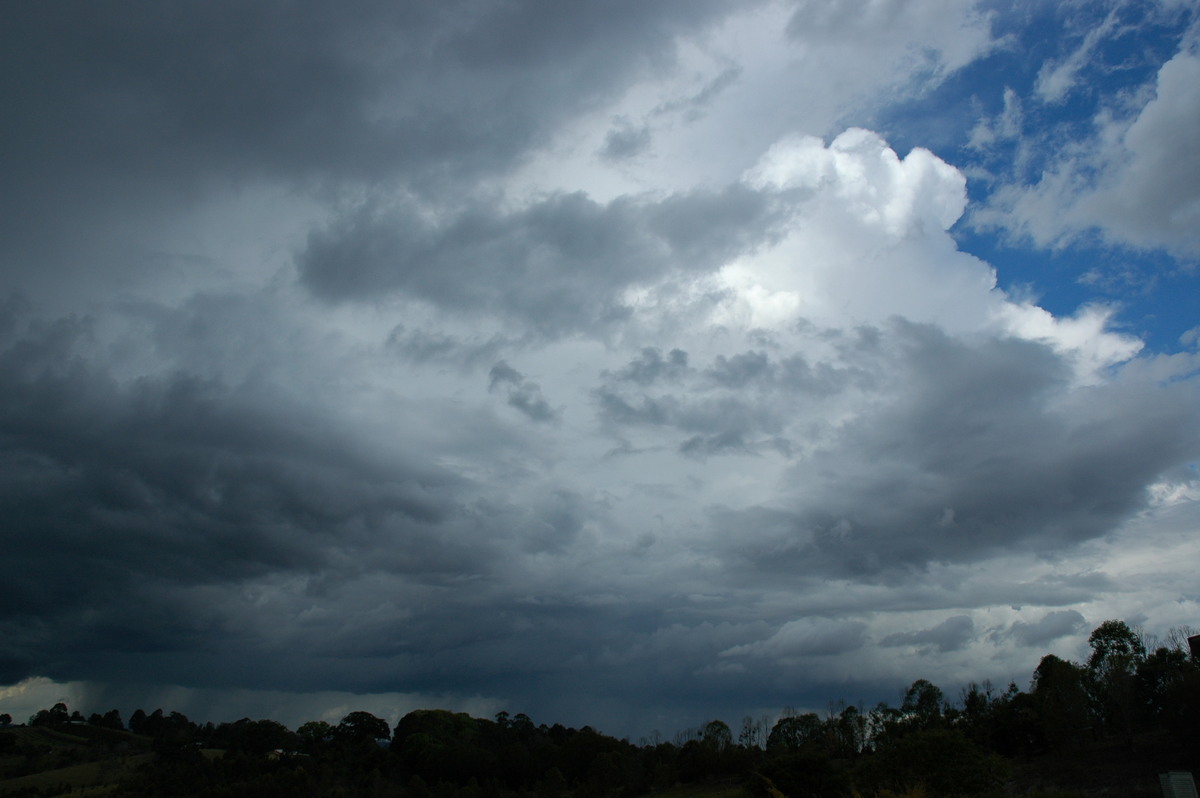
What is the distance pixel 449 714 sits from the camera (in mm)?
199250

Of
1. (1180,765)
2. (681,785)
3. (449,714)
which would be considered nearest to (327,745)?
(449,714)

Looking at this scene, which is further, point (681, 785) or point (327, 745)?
point (327, 745)

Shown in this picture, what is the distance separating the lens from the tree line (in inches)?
2859

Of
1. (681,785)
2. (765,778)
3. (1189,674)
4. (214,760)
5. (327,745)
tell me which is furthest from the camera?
(327,745)

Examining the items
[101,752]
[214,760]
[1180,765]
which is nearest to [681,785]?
[1180,765]

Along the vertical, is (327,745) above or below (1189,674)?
below

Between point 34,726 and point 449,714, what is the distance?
104616 millimetres

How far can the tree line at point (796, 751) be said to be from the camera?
72.6 meters

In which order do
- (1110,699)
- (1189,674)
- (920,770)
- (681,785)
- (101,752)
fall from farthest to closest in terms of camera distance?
(101,752), (681,785), (1110,699), (1189,674), (920,770)

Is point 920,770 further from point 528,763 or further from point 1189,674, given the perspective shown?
point 528,763

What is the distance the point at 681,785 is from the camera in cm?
13412

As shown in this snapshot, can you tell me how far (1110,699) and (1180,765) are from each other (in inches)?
715

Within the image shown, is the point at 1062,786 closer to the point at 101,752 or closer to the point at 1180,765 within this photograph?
the point at 1180,765

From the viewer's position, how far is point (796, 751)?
84.2 meters
